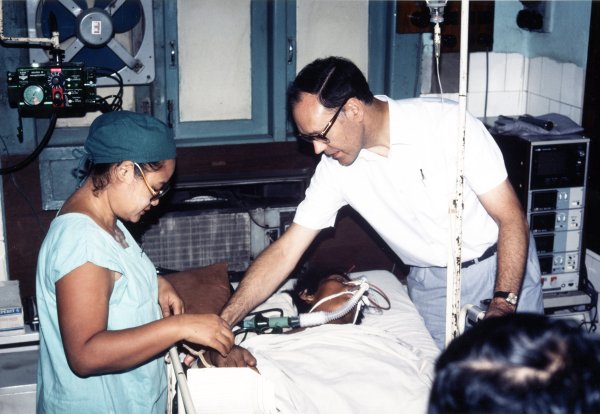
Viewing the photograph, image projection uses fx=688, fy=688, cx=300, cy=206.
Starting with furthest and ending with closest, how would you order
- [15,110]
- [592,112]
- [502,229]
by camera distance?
[592,112] → [15,110] → [502,229]

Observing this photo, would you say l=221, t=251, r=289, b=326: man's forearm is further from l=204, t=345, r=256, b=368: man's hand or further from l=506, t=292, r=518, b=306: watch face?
l=506, t=292, r=518, b=306: watch face

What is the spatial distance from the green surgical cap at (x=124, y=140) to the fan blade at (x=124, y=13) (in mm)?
1920

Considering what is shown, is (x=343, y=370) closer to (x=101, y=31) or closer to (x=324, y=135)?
(x=324, y=135)

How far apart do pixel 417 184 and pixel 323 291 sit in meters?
0.72

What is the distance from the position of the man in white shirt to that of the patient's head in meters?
0.29

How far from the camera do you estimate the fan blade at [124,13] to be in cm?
358

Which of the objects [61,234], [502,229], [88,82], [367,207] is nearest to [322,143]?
[367,207]

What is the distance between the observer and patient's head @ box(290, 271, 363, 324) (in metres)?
2.94

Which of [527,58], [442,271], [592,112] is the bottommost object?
[442,271]

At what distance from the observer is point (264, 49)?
159 inches

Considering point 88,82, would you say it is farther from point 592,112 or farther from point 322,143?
point 592,112

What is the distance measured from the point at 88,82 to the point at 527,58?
280 centimetres

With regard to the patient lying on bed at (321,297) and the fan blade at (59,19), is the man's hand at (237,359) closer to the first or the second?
the patient lying on bed at (321,297)

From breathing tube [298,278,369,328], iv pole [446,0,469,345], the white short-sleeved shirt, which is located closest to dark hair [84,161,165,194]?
iv pole [446,0,469,345]
